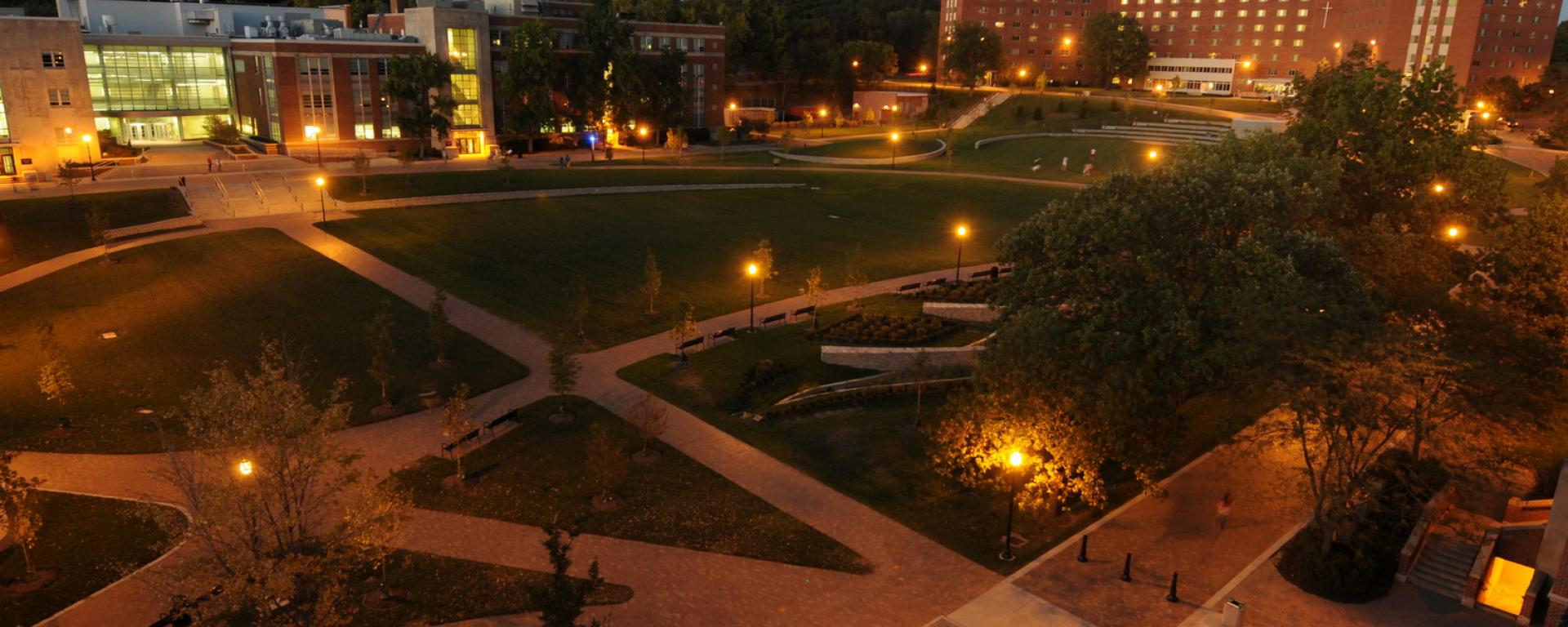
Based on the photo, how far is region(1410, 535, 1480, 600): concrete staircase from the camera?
68.9 feet

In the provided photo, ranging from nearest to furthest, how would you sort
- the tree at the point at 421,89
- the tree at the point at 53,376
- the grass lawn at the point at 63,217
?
1. the tree at the point at 53,376
2. the grass lawn at the point at 63,217
3. the tree at the point at 421,89

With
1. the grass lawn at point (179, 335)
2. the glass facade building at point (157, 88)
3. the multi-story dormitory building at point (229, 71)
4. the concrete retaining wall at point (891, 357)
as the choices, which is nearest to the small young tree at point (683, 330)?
the concrete retaining wall at point (891, 357)

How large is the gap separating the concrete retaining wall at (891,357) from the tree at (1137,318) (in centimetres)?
847

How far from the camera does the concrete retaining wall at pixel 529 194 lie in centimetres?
5853

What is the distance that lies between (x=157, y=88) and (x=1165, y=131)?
311 ft

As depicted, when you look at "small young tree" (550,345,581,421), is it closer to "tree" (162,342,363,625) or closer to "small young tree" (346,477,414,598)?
"small young tree" (346,477,414,598)

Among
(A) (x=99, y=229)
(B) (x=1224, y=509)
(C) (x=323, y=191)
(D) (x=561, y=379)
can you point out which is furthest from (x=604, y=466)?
(C) (x=323, y=191)

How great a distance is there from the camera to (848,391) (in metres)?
33.0

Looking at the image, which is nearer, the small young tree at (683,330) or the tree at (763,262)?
the small young tree at (683,330)

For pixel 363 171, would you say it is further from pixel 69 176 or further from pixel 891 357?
pixel 891 357

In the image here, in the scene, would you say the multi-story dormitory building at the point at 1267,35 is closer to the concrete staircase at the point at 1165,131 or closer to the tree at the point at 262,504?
the concrete staircase at the point at 1165,131

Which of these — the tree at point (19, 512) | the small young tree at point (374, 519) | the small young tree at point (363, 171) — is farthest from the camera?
the small young tree at point (363, 171)

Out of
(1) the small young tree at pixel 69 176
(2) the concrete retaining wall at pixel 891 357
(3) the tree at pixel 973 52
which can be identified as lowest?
(2) the concrete retaining wall at pixel 891 357

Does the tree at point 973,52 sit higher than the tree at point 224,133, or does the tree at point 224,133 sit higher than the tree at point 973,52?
the tree at point 973,52
